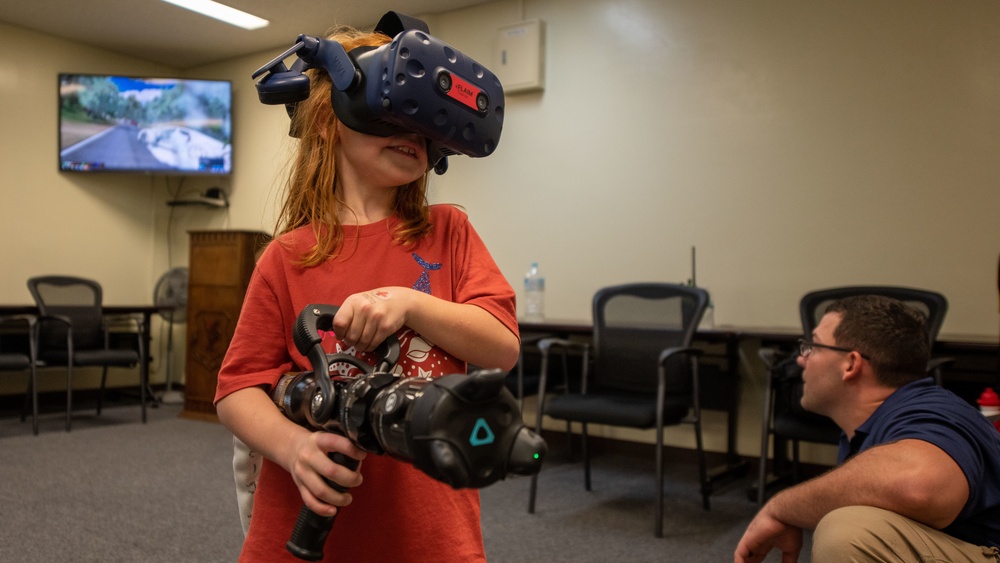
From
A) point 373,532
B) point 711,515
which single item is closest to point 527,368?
point 711,515

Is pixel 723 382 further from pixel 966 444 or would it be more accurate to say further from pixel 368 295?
pixel 368 295

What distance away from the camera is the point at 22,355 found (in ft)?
15.3

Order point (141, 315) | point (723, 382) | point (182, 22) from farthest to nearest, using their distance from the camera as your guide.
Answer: point (141, 315) → point (182, 22) → point (723, 382)

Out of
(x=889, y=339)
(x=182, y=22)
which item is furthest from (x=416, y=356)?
(x=182, y=22)

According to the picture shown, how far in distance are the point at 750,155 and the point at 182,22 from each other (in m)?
4.19

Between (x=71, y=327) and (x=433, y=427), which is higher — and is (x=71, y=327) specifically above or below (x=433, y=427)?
below

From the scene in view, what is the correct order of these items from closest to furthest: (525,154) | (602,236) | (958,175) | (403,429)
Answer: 1. (403,429)
2. (958,175)
3. (602,236)
4. (525,154)

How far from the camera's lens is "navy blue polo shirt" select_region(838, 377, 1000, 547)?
1271 millimetres

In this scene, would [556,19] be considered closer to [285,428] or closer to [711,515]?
[711,515]

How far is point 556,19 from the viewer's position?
4.73 metres

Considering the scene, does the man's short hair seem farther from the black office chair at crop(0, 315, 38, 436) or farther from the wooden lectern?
the black office chair at crop(0, 315, 38, 436)

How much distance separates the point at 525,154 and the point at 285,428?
429cm

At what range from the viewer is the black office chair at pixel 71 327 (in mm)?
4902

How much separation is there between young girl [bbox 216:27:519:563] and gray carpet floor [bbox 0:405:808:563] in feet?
6.45
